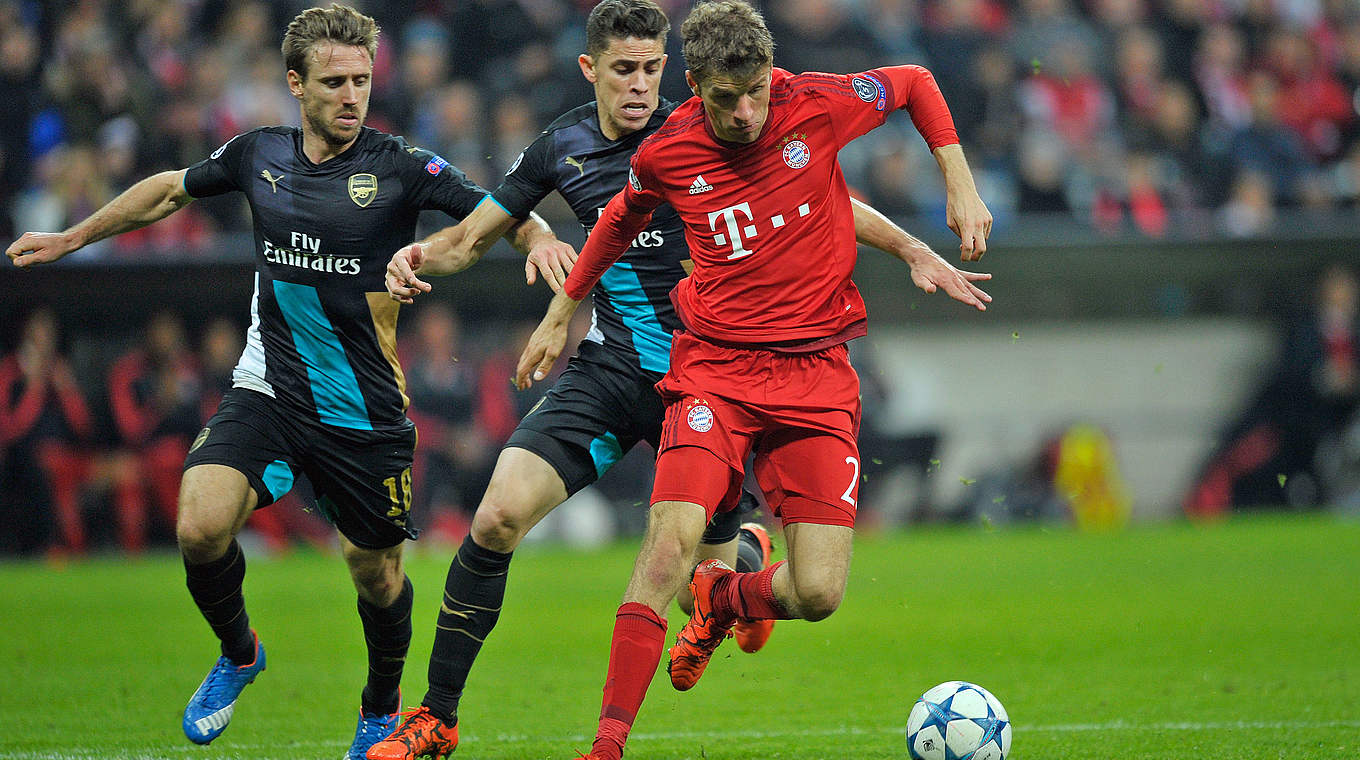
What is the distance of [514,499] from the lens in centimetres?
561

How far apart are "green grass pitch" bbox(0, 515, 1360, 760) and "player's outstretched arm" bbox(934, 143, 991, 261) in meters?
1.95

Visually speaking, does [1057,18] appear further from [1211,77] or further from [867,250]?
[867,250]

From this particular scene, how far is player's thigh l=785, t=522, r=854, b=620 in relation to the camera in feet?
17.6

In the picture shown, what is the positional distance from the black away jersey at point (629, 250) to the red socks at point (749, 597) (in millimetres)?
902

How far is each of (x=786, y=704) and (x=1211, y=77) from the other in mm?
13180

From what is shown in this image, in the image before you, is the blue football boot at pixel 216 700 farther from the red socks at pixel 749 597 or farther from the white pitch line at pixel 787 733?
the red socks at pixel 749 597

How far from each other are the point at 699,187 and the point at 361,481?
179 centimetres

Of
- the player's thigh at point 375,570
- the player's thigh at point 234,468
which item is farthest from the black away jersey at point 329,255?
the player's thigh at point 375,570

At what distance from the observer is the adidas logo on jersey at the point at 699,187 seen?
5.38 meters

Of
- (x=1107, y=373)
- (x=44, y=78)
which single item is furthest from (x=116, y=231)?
(x=1107, y=373)

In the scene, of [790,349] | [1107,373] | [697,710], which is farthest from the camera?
[1107,373]

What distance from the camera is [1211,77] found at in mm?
17719

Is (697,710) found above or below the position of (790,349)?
below

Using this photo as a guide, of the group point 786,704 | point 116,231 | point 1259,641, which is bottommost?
point 1259,641
